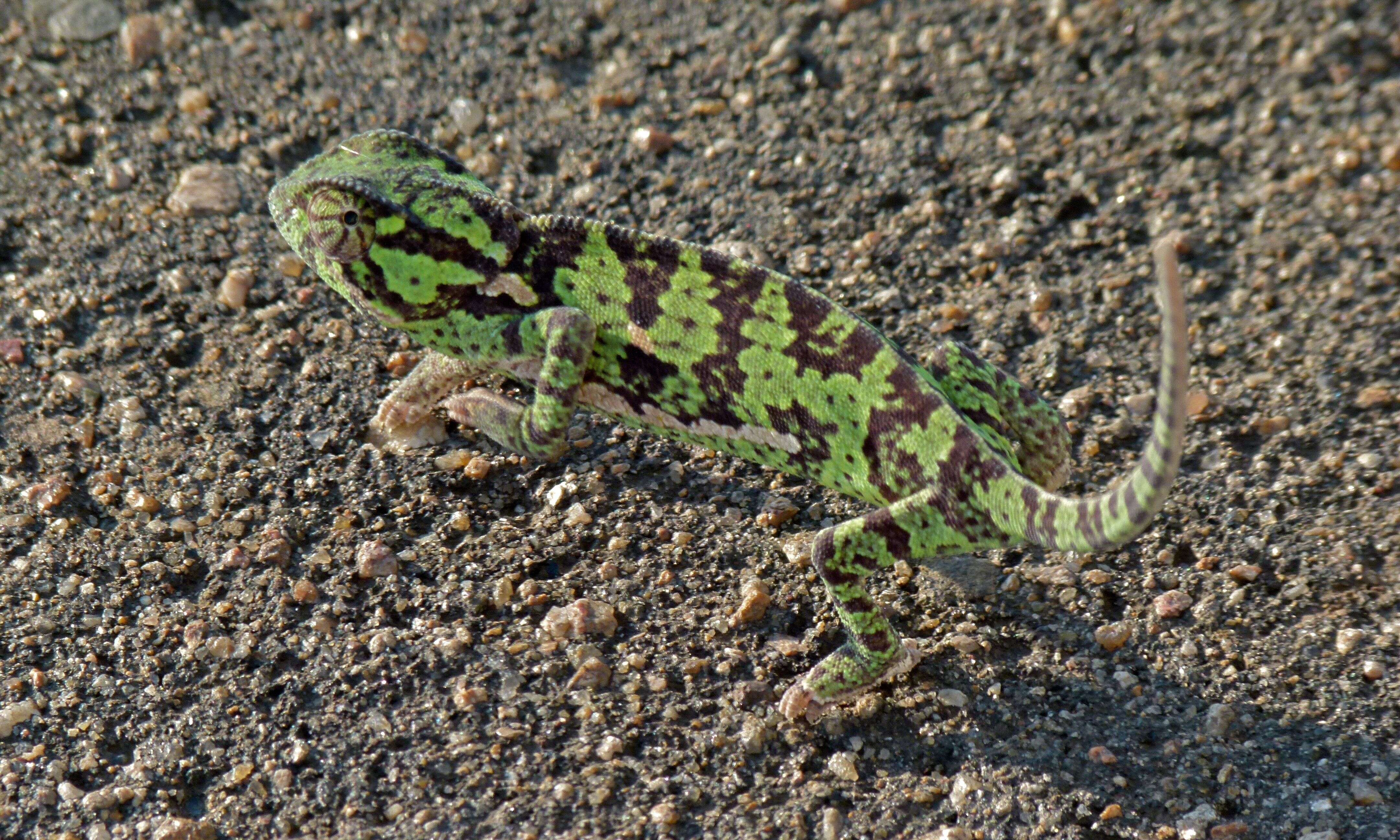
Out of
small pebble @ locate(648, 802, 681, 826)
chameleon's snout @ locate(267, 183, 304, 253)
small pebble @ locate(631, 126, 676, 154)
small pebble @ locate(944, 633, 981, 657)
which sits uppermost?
small pebble @ locate(631, 126, 676, 154)

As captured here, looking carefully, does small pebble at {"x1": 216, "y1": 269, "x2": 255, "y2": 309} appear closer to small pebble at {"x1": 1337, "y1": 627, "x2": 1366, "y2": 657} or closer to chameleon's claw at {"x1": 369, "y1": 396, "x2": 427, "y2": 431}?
chameleon's claw at {"x1": 369, "y1": 396, "x2": 427, "y2": 431}

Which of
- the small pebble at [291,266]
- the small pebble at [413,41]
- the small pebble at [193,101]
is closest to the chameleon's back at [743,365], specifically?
the small pebble at [291,266]

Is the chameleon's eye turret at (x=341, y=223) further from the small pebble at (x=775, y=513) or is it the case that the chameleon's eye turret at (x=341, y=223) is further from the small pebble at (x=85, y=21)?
the small pebble at (x=85, y=21)

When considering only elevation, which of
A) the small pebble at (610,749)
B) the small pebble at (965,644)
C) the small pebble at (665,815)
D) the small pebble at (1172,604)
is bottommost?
the small pebble at (665,815)

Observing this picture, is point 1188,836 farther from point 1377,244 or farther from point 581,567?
point 1377,244

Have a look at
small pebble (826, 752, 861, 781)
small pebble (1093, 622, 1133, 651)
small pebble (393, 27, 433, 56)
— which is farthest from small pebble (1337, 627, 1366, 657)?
small pebble (393, 27, 433, 56)

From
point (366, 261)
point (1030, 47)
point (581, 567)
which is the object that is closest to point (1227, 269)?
point (1030, 47)

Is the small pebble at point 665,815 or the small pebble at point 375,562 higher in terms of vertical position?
the small pebble at point 375,562
